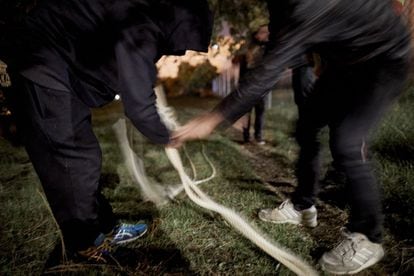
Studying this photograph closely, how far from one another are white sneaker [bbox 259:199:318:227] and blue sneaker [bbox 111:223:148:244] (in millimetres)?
1004

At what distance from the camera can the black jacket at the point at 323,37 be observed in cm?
176

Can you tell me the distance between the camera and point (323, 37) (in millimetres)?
1851

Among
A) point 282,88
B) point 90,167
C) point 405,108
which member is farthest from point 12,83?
point 282,88

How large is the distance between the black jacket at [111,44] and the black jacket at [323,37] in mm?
466

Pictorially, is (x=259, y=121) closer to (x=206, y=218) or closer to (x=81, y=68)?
(x=206, y=218)

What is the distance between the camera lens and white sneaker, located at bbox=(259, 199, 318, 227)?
2.81 meters

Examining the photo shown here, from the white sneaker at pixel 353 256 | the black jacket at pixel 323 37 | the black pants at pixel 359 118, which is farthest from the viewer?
the white sneaker at pixel 353 256

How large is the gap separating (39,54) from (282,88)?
13.0 meters

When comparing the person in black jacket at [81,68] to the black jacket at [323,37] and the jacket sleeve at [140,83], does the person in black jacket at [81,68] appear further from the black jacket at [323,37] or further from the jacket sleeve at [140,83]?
the black jacket at [323,37]

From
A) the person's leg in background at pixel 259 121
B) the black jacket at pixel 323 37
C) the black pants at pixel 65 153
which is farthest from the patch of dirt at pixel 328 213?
the black pants at pixel 65 153

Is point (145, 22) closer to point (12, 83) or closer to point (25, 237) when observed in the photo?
point (12, 83)

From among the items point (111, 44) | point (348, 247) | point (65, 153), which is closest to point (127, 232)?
point (65, 153)

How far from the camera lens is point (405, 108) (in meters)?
6.38

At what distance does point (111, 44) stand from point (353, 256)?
6.62ft
